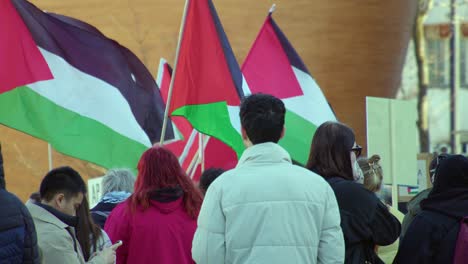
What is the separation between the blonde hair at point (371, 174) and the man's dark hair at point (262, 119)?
1.43 meters

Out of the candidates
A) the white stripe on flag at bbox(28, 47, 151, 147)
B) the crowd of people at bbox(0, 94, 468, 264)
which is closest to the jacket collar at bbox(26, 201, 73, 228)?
the crowd of people at bbox(0, 94, 468, 264)

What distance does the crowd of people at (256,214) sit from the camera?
405 cm

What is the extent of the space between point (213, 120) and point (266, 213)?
3.69m

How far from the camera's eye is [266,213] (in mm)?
4070

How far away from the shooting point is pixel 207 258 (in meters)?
4.06

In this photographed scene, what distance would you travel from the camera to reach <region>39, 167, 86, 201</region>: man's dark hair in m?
4.79

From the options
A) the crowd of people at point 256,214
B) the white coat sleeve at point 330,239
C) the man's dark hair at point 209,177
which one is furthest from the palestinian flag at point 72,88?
the white coat sleeve at point 330,239

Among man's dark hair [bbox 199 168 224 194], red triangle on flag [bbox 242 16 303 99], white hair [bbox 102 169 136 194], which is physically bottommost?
man's dark hair [bbox 199 168 224 194]

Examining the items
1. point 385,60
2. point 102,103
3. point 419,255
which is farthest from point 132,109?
point 385,60

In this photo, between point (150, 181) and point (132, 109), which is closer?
point (150, 181)

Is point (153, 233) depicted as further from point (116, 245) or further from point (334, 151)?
point (334, 151)

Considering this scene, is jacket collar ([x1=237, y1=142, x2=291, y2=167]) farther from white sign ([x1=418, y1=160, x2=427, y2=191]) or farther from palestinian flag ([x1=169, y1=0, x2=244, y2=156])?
white sign ([x1=418, y1=160, x2=427, y2=191])

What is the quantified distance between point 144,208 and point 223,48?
2935 mm

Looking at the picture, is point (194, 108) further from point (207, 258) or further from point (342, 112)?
point (342, 112)
